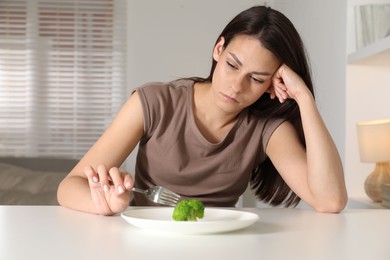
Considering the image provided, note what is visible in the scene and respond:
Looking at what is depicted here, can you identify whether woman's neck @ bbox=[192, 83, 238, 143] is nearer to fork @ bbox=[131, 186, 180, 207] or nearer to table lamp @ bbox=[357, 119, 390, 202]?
fork @ bbox=[131, 186, 180, 207]

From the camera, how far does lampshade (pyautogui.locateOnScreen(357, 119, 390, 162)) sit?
2.46m

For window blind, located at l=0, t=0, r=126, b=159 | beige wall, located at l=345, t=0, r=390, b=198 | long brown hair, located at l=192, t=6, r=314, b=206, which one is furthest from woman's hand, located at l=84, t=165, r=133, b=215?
window blind, located at l=0, t=0, r=126, b=159

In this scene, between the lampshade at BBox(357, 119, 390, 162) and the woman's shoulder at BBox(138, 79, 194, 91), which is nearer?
the woman's shoulder at BBox(138, 79, 194, 91)

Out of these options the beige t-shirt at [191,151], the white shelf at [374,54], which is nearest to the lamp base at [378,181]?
the white shelf at [374,54]

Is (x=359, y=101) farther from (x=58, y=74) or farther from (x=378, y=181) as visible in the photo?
(x=58, y=74)

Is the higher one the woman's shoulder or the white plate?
the woman's shoulder

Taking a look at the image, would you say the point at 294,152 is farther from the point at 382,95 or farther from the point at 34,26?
the point at 34,26

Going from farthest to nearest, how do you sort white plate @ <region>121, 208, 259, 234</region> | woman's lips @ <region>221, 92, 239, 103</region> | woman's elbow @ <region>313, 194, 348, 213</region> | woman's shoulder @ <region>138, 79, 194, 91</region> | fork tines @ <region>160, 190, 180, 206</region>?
woman's shoulder @ <region>138, 79, 194, 91</region> < woman's lips @ <region>221, 92, 239, 103</region> < woman's elbow @ <region>313, 194, 348, 213</region> < fork tines @ <region>160, 190, 180, 206</region> < white plate @ <region>121, 208, 259, 234</region>

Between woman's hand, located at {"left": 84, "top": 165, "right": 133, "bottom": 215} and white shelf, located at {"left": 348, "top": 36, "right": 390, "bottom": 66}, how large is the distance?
4.13ft

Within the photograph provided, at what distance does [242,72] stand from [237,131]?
0.86 feet

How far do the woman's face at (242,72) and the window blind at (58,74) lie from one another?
158 inches

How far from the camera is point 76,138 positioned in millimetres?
5809

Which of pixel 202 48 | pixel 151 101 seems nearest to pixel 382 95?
pixel 151 101

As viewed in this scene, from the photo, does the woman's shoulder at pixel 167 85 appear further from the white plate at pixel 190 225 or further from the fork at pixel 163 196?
the white plate at pixel 190 225
